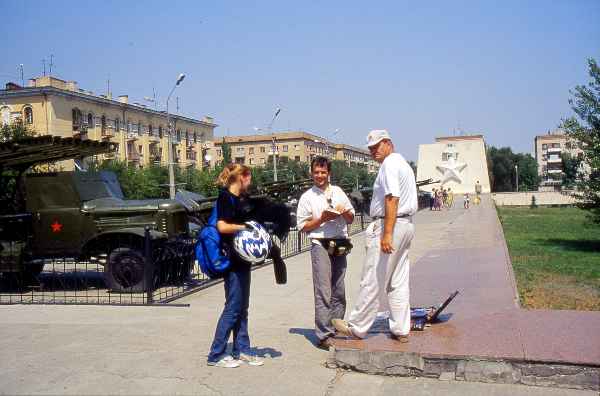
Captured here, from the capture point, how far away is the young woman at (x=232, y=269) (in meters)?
4.90

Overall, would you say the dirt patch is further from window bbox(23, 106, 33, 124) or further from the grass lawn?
window bbox(23, 106, 33, 124)

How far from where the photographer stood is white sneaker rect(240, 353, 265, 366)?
509 centimetres

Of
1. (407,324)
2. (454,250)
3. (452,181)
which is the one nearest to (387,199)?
(407,324)

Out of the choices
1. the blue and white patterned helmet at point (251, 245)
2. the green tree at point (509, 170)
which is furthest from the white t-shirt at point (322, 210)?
the green tree at point (509, 170)

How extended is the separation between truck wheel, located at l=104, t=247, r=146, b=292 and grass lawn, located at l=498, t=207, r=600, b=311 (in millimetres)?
5669

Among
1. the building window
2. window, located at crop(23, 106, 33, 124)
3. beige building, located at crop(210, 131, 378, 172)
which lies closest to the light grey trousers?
window, located at crop(23, 106, 33, 124)

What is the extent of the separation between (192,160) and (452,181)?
104 feet

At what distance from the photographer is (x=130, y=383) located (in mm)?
4676

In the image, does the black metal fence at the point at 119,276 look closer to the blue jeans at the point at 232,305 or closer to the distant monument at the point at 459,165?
the blue jeans at the point at 232,305

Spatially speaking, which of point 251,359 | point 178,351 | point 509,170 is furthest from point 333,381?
point 509,170

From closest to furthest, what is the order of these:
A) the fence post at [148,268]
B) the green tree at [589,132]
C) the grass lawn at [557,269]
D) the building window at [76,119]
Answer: the fence post at [148,268] < the grass lawn at [557,269] < the green tree at [589,132] < the building window at [76,119]

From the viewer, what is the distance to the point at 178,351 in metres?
5.55

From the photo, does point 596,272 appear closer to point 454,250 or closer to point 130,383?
point 454,250

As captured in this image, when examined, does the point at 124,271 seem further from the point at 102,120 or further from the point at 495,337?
the point at 102,120
